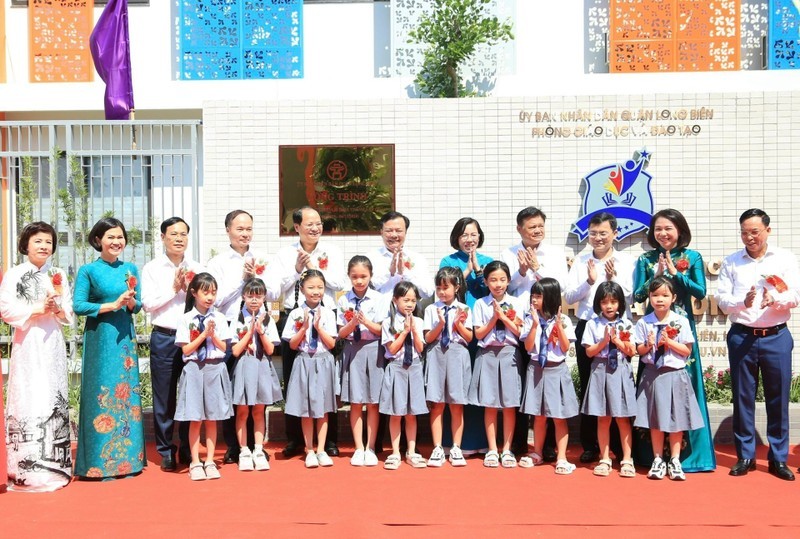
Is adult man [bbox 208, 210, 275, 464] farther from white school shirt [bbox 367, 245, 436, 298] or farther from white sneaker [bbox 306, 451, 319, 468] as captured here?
white school shirt [bbox 367, 245, 436, 298]

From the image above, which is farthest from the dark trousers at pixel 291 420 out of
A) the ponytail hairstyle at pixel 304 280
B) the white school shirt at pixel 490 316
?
the white school shirt at pixel 490 316

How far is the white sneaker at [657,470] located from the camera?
5352mm

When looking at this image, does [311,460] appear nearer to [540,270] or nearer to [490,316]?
[490,316]

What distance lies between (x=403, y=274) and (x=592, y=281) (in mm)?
1320

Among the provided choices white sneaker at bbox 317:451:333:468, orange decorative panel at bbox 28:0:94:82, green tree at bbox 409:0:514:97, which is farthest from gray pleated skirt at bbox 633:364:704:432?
orange decorative panel at bbox 28:0:94:82

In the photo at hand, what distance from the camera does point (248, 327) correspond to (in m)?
5.71

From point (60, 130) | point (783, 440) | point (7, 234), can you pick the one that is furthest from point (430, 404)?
point (60, 130)

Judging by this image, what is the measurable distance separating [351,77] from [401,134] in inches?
123

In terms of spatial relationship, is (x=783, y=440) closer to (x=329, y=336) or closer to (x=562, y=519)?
(x=562, y=519)

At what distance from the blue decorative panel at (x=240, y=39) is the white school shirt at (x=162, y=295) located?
5.29 metres

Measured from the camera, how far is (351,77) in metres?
10.8

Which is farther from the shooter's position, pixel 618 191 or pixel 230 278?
pixel 618 191

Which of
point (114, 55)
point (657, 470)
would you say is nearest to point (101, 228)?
point (657, 470)

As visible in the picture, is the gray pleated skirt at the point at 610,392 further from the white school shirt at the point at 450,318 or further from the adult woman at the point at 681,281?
the white school shirt at the point at 450,318
